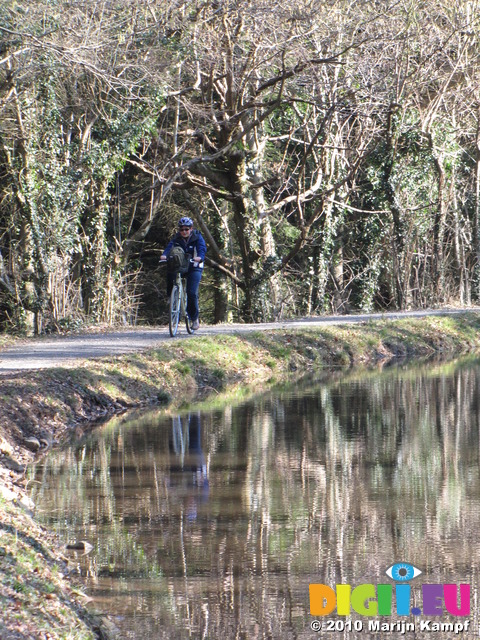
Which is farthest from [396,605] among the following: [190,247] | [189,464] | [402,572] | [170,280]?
[170,280]

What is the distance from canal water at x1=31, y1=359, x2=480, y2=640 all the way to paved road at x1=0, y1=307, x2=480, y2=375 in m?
2.43

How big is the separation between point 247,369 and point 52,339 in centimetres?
374

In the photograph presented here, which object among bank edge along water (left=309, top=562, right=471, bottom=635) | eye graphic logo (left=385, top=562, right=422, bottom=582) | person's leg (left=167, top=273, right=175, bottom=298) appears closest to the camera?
bank edge along water (left=309, top=562, right=471, bottom=635)

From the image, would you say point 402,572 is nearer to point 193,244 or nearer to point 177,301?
point 193,244

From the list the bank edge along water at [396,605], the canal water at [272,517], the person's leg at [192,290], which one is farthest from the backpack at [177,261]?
the bank edge along water at [396,605]

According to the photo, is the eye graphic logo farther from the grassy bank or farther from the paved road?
the paved road

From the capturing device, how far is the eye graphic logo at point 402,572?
684 centimetres

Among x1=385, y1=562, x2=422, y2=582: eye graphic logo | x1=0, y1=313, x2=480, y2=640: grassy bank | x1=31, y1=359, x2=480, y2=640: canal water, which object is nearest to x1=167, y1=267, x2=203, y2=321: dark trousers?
x1=0, y1=313, x2=480, y2=640: grassy bank

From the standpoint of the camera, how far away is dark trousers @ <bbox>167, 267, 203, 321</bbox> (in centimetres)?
1856

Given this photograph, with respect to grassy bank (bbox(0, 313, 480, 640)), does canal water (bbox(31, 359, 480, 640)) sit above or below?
below

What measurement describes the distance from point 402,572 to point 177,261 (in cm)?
1159

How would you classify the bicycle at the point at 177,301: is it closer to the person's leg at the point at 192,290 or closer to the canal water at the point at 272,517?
the person's leg at the point at 192,290

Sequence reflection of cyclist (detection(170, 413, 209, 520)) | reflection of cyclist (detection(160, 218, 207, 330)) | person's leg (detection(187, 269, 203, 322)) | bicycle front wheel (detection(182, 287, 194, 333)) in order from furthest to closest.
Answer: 1. bicycle front wheel (detection(182, 287, 194, 333))
2. person's leg (detection(187, 269, 203, 322))
3. reflection of cyclist (detection(160, 218, 207, 330))
4. reflection of cyclist (detection(170, 413, 209, 520))

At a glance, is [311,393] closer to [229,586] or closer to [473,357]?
[473,357]
